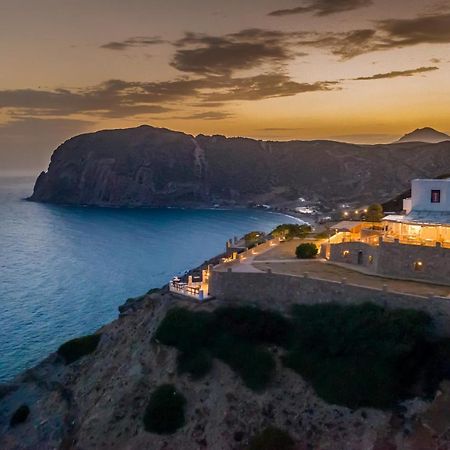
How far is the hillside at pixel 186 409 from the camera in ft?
92.0

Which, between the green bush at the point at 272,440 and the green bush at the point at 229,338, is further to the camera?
the green bush at the point at 229,338

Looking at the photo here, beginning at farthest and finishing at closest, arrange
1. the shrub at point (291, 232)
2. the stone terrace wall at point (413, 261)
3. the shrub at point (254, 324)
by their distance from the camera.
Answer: the shrub at point (291, 232), the stone terrace wall at point (413, 261), the shrub at point (254, 324)

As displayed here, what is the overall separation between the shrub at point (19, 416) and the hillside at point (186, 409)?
272 mm

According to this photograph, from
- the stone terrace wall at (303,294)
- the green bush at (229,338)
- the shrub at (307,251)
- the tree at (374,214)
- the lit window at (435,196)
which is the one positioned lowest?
the green bush at (229,338)

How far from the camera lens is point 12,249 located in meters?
122

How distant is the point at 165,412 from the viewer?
3247 centimetres

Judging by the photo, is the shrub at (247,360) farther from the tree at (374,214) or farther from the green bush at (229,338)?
the tree at (374,214)

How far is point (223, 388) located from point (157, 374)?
5.26m

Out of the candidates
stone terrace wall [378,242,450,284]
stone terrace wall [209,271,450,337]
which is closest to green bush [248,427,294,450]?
stone terrace wall [209,271,450,337]

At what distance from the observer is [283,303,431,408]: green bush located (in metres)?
29.4

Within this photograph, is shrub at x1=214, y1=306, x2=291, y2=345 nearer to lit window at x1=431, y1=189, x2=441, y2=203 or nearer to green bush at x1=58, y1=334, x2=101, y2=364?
green bush at x1=58, y1=334, x2=101, y2=364

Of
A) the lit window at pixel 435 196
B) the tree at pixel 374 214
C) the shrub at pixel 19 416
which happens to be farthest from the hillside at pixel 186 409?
the tree at pixel 374 214

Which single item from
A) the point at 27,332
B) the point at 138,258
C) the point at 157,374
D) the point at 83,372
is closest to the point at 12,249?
the point at 138,258

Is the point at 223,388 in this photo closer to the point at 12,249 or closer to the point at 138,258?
the point at 138,258
